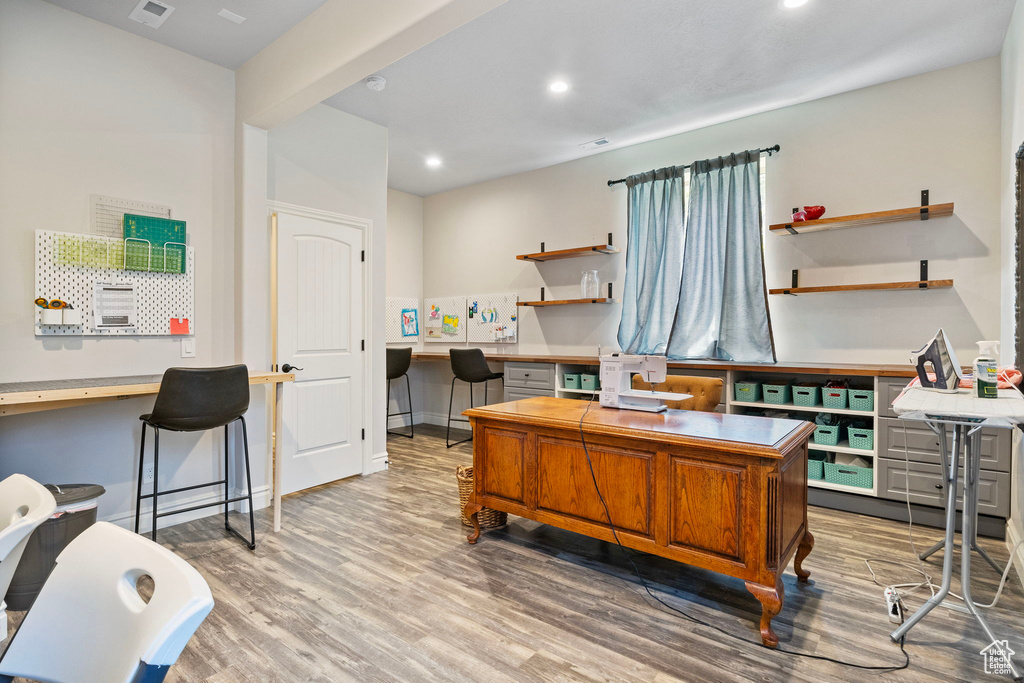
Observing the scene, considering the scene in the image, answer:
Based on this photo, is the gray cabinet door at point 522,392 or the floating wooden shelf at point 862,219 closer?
the floating wooden shelf at point 862,219

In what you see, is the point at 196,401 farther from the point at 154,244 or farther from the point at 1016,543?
the point at 1016,543

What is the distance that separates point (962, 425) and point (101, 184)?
14.3ft

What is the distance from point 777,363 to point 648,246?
1.52m

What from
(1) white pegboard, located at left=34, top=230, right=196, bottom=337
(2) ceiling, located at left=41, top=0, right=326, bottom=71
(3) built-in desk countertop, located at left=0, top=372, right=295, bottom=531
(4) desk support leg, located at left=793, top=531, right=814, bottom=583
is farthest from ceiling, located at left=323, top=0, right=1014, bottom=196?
(4) desk support leg, located at left=793, top=531, right=814, bottom=583

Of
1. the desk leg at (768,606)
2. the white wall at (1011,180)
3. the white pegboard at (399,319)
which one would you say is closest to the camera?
the desk leg at (768,606)

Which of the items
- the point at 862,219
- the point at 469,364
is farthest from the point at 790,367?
the point at 469,364

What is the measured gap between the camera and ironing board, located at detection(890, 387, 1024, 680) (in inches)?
69.6

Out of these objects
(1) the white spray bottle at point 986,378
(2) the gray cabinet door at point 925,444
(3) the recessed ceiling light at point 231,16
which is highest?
(3) the recessed ceiling light at point 231,16

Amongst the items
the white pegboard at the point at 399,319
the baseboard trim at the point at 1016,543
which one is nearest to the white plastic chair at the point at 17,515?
the baseboard trim at the point at 1016,543

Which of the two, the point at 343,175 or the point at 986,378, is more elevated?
the point at 343,175

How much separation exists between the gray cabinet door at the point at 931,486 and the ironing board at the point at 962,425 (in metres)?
1.09

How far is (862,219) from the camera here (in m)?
3.61

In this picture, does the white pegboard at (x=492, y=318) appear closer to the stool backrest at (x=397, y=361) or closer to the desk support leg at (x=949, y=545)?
the stool backrest at (x=397, y=361)

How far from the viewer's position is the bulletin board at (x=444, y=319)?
631cm
